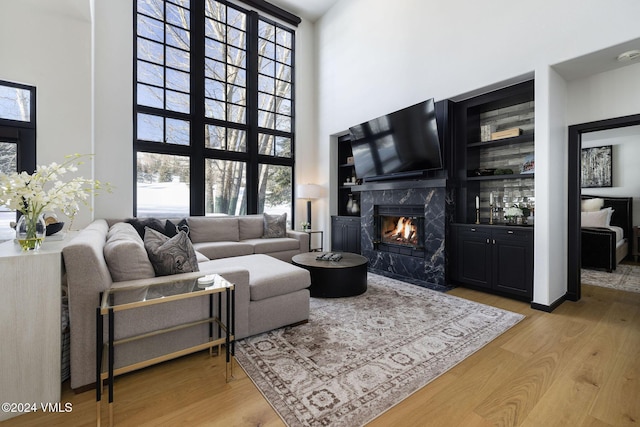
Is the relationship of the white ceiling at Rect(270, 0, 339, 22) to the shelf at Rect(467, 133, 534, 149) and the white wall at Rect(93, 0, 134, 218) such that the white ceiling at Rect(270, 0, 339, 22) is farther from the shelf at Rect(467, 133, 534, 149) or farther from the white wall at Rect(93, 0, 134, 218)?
the shelf at Rect(467, 133, 534, 149)

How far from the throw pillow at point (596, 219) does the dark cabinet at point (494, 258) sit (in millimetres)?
3114

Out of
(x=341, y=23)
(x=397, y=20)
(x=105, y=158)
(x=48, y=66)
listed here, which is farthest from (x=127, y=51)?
(x=397, y=20)

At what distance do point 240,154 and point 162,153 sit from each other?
50.9 inches

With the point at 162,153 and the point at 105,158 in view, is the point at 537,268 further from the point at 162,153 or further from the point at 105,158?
the point at 105,158

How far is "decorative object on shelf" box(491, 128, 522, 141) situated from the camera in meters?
3.33

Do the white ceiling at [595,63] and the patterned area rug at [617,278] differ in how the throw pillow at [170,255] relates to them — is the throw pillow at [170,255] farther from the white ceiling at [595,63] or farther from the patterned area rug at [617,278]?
the patterned area rug at [617,278]

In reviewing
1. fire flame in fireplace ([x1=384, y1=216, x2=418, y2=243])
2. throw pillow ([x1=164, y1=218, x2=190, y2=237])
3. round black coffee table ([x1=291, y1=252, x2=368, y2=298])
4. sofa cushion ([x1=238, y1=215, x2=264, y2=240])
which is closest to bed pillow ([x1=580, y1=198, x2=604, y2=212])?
fire flame in fireplace ([x1=384, y1=216, x2=418, y2=243])

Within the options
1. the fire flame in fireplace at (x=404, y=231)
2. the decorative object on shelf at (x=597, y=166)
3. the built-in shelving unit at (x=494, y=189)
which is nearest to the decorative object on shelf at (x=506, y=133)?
the built-in shelving unit at (x=494, y=189)

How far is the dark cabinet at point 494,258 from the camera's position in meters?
3.13

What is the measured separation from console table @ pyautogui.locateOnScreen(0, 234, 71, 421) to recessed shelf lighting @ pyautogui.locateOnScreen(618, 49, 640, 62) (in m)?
4.75

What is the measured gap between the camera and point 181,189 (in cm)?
482

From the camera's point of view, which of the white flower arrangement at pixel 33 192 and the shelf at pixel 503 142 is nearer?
the white flower arrangement at pixel 33 192

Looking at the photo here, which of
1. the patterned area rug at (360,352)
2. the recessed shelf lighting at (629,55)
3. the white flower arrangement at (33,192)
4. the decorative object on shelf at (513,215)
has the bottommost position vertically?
the patterned area rug at (360,352)

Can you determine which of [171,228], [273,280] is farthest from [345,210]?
[273,280]
